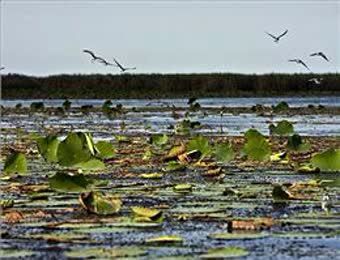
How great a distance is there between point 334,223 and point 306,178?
114 inches

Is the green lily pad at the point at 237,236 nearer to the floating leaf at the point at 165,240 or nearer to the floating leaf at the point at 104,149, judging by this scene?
the floating leaf at the point at 165,240

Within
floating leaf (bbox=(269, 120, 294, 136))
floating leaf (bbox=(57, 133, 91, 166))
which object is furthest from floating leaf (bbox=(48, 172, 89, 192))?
floating leaf (bbox=(269, 120, 294, 136))

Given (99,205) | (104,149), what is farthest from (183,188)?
(104,149)

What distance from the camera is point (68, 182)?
809 centimetres

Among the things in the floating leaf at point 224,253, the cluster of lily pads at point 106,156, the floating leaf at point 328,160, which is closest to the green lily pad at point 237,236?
the floating leaf at point 224,253

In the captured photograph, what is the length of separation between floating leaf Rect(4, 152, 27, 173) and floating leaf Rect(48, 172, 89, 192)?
1501mm

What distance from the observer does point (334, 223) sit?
6.72 meters

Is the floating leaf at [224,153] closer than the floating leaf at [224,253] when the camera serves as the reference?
No

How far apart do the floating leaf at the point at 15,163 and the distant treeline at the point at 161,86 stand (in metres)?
42.7

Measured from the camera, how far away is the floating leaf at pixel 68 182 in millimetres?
8070

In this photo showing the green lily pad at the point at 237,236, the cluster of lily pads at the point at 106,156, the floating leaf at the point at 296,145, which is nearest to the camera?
the green lily pad at the point at 237,236

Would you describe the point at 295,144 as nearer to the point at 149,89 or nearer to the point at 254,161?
the point at 254,161

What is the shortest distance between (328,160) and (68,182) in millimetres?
2846

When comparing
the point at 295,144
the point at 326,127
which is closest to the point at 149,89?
the point at 326,127
